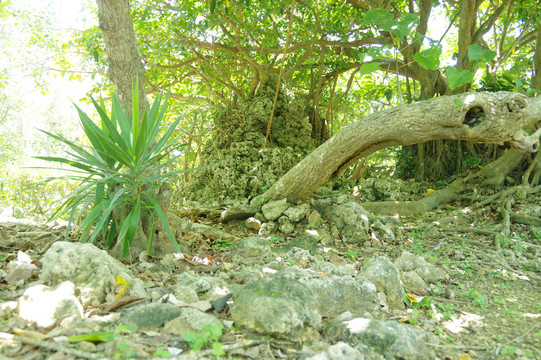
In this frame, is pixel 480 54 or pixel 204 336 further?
pixel 480 54

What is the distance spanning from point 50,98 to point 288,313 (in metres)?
26.1

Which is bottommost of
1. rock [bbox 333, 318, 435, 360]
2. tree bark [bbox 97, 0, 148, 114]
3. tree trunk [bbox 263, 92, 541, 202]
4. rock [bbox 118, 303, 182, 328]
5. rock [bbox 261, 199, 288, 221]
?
rock [bbox 333, 318, 435, 360]

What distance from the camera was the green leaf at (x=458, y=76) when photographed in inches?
118

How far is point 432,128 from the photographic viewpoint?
372cm

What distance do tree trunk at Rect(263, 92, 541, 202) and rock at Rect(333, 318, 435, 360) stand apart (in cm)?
249

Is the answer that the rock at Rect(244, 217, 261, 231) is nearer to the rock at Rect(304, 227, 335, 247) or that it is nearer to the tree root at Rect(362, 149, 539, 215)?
the rock at Rect(304, 227, 335, 247)

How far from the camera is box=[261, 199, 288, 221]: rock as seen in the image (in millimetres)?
4230

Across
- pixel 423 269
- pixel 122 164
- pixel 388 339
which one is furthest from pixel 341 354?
pixel 122 164

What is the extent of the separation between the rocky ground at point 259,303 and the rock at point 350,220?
349mm

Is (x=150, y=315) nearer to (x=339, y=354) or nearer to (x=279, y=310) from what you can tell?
(x=279, y=310)

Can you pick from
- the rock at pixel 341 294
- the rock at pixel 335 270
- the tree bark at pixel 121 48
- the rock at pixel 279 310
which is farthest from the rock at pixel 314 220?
the rock at pixel 279 310

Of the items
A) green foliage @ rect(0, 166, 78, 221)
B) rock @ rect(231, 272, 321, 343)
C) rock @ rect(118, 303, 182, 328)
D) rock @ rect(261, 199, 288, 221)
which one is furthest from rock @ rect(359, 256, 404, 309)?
green foliage @ rect(0, 166, 78, 221)

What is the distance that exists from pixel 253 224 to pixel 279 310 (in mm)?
2665

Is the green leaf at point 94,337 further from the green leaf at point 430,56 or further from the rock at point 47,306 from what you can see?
the green leaf at point 430,56
